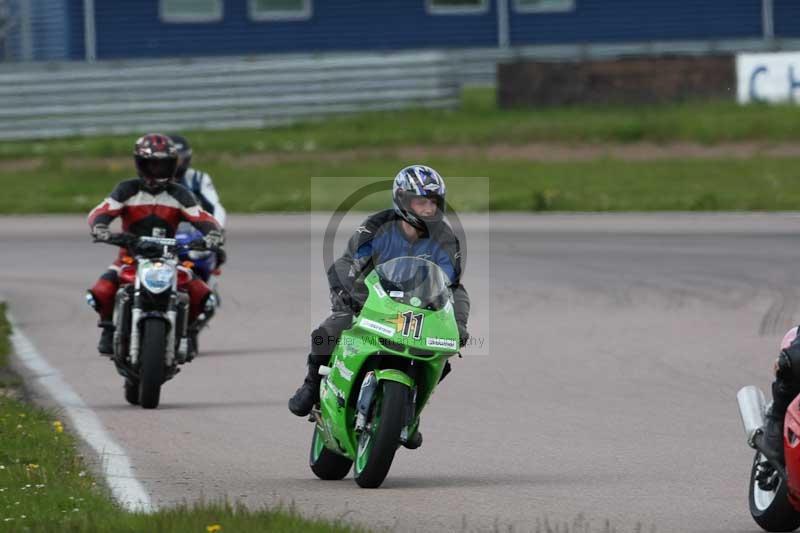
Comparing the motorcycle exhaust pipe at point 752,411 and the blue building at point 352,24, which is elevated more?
the blue building at point 352,24

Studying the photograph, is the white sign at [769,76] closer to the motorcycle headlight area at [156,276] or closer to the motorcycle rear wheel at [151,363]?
the motorcycle headlight area at [156,276]

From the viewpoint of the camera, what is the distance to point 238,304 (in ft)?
58.3

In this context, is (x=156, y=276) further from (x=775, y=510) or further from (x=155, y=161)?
(x=775, y=510)

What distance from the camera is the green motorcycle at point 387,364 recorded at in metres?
8.24

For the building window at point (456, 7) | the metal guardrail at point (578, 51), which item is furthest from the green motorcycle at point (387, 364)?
the building window at point (456, 7)

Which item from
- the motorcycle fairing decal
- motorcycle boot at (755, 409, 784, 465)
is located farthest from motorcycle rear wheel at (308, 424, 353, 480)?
motorcycle boot at (755, 409, 784, 465)

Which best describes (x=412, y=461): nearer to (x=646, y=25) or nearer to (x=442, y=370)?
(x=442, y=370)

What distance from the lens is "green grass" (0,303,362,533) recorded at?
267 inches

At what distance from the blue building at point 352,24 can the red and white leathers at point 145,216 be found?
2833cm

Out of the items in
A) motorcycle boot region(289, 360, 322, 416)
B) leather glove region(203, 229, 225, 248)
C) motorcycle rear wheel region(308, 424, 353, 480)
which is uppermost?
leather glove region(203, 229, 225, 248)

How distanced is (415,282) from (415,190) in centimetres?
47

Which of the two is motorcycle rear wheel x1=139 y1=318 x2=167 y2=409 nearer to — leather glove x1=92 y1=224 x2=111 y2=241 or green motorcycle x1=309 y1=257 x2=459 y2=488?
leather glove x1=92 y1=224 x2=111 y2=241

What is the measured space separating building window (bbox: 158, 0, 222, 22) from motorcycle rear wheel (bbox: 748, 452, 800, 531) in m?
35.3

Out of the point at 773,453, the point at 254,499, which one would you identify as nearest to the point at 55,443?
the point at 254,499
